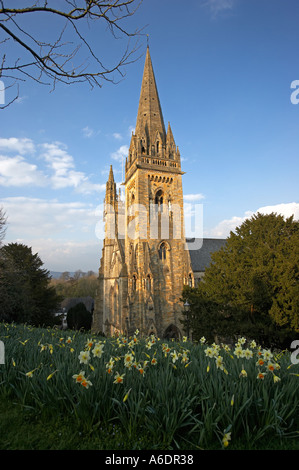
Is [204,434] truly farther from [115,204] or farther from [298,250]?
[115,204]

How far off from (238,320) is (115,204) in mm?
18285

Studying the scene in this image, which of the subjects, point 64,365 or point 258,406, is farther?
point 64,365

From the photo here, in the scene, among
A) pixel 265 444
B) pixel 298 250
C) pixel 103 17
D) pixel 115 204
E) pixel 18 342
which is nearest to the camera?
pixel 265 444

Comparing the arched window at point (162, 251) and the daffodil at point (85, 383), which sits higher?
the arched window at point (162, 251)

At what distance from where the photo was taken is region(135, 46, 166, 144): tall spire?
23984mm

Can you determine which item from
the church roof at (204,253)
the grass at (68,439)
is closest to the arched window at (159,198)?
the church roof at (204,253)

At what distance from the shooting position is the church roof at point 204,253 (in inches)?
1013

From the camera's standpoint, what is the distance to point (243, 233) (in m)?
15.7

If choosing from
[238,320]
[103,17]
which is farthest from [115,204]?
[103,17]

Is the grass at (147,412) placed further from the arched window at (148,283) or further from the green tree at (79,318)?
the green tree at (79,318)

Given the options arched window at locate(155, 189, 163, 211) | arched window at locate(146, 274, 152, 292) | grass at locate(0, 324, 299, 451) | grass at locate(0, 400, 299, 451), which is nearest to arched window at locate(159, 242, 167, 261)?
→ arched window at locate(146, 274, 152, 292)

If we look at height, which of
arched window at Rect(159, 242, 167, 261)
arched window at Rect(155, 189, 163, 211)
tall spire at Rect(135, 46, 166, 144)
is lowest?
arched window at Rect(159, 242, 167, 261)

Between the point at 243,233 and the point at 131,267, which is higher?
the point at 243,233

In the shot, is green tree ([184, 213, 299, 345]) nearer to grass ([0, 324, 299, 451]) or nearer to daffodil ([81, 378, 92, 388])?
grass ([0, 324, 299, 451])
